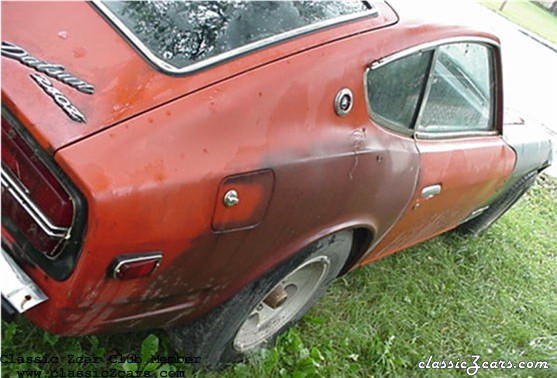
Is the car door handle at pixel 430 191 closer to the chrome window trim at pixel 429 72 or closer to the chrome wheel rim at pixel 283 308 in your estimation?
the chrome window trim at pixel 429 72

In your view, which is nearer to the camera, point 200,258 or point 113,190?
point 113,190

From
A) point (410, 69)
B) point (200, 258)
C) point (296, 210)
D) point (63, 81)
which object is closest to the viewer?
point (63, 81)

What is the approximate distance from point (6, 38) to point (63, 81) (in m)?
0.24

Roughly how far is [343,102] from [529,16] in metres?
18.7

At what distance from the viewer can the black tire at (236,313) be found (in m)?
2.44

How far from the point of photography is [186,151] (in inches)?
75.9

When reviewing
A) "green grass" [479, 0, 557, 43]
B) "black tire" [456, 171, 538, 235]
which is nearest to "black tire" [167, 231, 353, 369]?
"black tire" [456, 171, 538, 235]

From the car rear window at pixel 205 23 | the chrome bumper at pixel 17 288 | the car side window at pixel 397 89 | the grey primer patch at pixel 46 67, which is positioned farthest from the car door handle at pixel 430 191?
the chrome bumper at pixel 17 288

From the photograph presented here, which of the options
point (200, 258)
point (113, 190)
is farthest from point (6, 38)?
point (200, 258)

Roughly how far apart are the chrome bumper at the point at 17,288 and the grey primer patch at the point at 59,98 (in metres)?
0.48

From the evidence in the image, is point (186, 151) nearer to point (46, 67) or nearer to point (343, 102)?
point (46, 67)

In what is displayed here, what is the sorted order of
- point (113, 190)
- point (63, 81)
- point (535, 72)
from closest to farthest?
point (113, 190) → point (63, 81) → point (535, 72)

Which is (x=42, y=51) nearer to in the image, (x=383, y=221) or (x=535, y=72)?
(x=383, y=221)

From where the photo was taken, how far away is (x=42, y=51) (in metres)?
1.99
